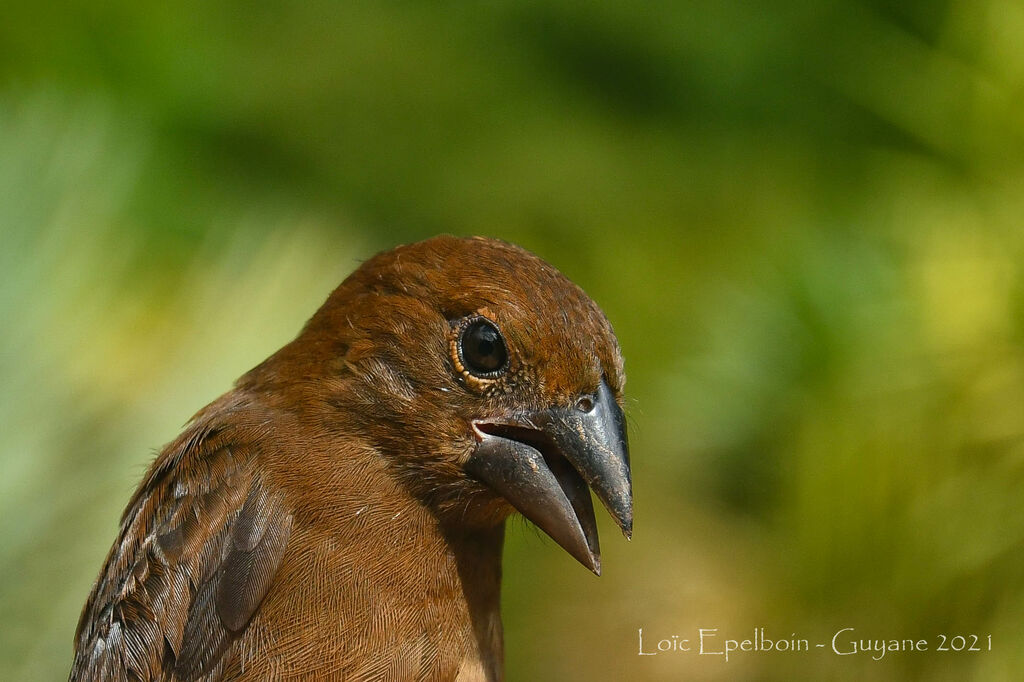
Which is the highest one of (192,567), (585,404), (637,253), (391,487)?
(637,253)

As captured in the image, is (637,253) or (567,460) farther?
(637,253)

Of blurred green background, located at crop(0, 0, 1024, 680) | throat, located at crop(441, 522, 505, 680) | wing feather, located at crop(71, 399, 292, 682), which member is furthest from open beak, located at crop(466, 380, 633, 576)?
blurred green background, located at crop(0, 0, 1024, 680)

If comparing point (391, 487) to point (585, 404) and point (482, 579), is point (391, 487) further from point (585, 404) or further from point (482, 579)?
point (585, 404)

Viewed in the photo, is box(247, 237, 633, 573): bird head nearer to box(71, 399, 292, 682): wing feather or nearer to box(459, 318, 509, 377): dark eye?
box(459, 318, 509, 377): dark eye

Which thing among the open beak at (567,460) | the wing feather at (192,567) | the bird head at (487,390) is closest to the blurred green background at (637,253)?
the wing feather at (192,567)

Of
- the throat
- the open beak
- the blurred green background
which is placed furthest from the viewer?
the blurred green background

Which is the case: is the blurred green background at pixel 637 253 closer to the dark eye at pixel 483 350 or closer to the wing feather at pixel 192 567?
the wing feather at pixel 192 567

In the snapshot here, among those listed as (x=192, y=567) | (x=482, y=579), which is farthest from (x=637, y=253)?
(x=192, y=567)

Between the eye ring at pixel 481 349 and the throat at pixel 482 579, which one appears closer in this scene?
the eye ring at pixel 481 349
